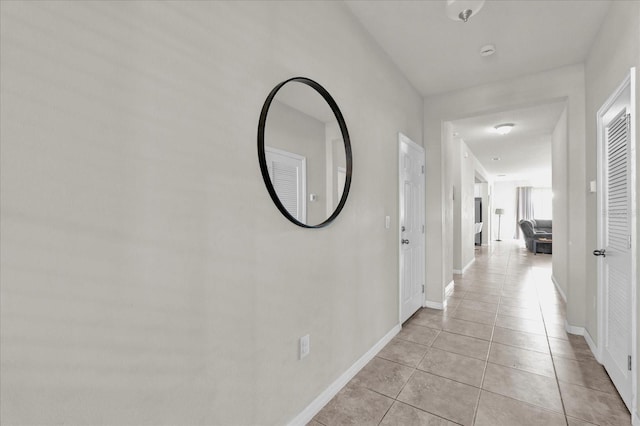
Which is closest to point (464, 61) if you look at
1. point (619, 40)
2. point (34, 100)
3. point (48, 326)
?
point (619, 40)

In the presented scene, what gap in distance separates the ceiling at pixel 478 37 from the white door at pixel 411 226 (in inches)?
30.1

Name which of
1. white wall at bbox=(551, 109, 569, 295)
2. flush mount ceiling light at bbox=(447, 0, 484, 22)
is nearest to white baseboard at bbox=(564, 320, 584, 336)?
white wall at bbox=(551, 109, 569, 295)

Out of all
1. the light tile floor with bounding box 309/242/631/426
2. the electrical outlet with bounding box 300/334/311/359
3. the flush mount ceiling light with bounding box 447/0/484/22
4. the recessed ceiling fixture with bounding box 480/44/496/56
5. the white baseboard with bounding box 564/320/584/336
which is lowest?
the light tile floor with bounding box 309/242/631/426

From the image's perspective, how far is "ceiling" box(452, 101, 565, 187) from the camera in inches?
163

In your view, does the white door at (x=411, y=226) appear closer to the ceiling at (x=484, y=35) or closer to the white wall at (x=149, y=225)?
the ceiling at (x=484, y=35)

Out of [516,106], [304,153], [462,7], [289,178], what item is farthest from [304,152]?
[516,106]

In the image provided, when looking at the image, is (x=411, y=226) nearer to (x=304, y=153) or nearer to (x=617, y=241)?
(x=617, y=241)

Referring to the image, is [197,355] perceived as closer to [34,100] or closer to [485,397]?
[34,100]

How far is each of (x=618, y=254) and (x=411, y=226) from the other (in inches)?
64.4

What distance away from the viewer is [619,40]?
74.3 inches

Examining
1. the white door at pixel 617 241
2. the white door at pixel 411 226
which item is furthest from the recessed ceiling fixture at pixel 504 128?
the white door at pixel 617 241

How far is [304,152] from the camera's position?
66.1 inches

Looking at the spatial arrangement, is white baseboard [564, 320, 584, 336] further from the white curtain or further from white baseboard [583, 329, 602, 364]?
the white curtain

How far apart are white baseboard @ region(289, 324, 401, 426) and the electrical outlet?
321 millimetres
